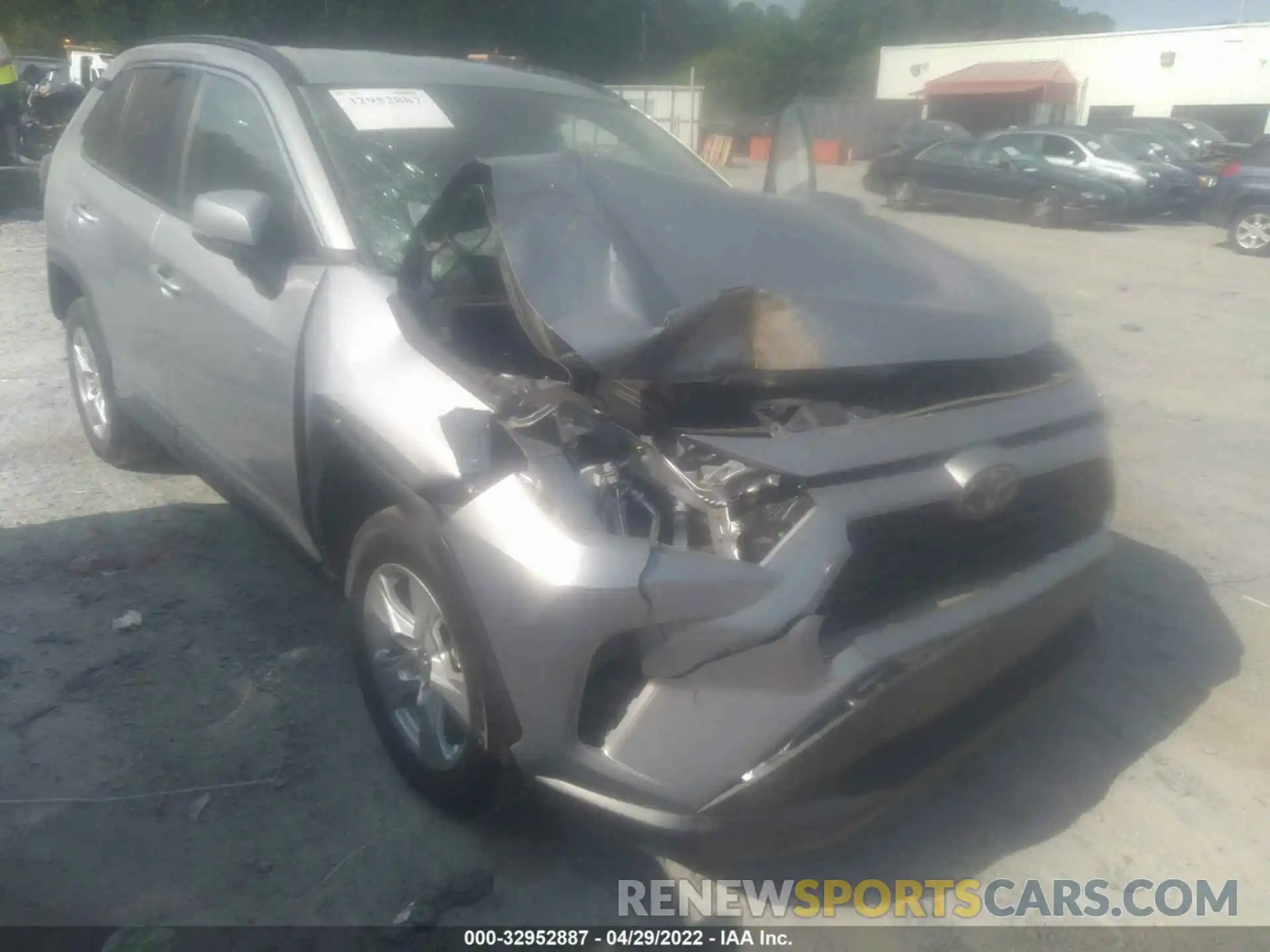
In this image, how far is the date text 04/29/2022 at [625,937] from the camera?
8.50ft

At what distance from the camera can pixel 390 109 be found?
12.1ft

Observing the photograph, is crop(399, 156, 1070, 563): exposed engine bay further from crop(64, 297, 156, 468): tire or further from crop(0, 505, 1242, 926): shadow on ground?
crop(64, 297, 156, 468): tire

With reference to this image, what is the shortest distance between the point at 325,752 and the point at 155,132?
2.72 metres

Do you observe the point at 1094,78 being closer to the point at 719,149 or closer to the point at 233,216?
the point at 719,149

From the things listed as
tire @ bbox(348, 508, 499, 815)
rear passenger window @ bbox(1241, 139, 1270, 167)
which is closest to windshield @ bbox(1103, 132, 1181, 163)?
rear passenger window @ bbox(1241, 139, 1270, 167)

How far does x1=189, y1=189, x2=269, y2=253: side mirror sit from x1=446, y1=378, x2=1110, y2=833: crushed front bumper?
128cm

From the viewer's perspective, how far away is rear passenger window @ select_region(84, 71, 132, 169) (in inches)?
186

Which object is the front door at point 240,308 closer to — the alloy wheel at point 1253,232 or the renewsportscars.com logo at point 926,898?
the renewsportscars.com logo at point 926,898

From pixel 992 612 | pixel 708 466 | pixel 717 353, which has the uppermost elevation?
pixel 717 353

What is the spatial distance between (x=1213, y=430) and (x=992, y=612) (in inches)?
181

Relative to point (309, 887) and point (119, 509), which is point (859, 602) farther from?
point (119, 509)

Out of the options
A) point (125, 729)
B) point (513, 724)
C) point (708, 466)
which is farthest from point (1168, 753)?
point (125, 729)

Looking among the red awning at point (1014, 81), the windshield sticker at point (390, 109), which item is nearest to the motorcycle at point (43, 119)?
the windshield sticker at point (390, 109)

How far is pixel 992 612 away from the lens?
2551mm
